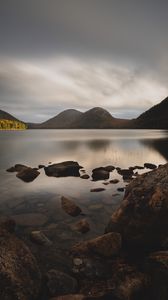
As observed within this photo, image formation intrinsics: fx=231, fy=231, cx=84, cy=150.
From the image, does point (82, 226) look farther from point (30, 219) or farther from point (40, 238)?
point (30, 219)

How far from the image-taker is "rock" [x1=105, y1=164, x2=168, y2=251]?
832 centimetres

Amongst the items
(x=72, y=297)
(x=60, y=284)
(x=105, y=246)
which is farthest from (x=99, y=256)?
(x=72, y=297)

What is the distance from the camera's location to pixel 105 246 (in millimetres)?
8102

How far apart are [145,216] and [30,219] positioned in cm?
630

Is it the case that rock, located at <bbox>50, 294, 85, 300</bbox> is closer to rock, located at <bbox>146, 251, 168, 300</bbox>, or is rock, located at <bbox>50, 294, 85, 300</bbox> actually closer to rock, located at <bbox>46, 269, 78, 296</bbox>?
rock, located at <bbox>46, 269, 78, 296</bbox>

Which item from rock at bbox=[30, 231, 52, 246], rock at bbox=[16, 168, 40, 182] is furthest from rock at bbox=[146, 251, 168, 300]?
rock at bbox=[16, 168, 40, 182]

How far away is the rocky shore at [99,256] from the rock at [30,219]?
0.16ft

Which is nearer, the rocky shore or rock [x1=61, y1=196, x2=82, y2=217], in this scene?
the rocky shore

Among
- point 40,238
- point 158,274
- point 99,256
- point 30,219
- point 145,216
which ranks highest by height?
point 145,216

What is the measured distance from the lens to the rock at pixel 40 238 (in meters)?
9.53

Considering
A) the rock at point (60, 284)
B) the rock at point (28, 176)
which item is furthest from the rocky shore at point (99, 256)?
the rock at point (28, 176)

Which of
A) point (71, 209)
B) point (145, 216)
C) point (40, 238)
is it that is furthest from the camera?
point (71, 209)

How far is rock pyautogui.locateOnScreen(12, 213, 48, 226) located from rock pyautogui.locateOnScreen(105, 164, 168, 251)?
3998 millimetres

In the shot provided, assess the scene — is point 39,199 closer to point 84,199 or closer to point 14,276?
point 84,199
